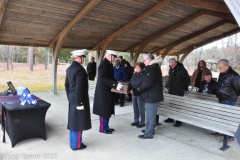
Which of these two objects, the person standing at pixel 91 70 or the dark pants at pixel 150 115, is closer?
the dark pants at pixel 150 115

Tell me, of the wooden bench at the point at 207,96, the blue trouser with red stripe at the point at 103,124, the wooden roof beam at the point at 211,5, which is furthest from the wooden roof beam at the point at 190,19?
the blue trouser with red stripe at the point at 103,124

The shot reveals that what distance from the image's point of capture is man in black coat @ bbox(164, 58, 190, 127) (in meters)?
4.66

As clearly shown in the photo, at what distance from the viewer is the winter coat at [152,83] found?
3.66m

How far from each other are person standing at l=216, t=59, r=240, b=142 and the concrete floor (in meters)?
0.85

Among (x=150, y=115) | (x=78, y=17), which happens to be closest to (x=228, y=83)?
(x=150, y=115)

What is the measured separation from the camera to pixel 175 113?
14.4 feet

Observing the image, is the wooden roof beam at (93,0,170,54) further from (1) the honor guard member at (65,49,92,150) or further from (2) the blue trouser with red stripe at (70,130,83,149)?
(2) the blue trouser with red stripe at (70,130,83,149)

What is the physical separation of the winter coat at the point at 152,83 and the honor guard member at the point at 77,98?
109 cm

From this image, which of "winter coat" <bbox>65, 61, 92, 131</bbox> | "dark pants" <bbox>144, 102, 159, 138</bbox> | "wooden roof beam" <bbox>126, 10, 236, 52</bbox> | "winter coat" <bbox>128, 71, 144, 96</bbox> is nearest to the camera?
"winter coat" <bbox>65, 61, 92, 131</bbox>

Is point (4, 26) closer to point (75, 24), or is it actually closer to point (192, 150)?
point (75, 24)

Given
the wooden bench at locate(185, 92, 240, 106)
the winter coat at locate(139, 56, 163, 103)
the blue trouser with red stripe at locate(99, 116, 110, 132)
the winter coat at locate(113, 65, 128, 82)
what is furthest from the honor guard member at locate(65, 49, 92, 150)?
the winter coat at locate(113, 65, 128, 82)

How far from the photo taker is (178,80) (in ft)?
15.6

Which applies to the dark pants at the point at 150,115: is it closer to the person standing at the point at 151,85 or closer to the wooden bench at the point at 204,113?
the person standing at the point at 151,85

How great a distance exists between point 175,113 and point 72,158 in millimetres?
2325
